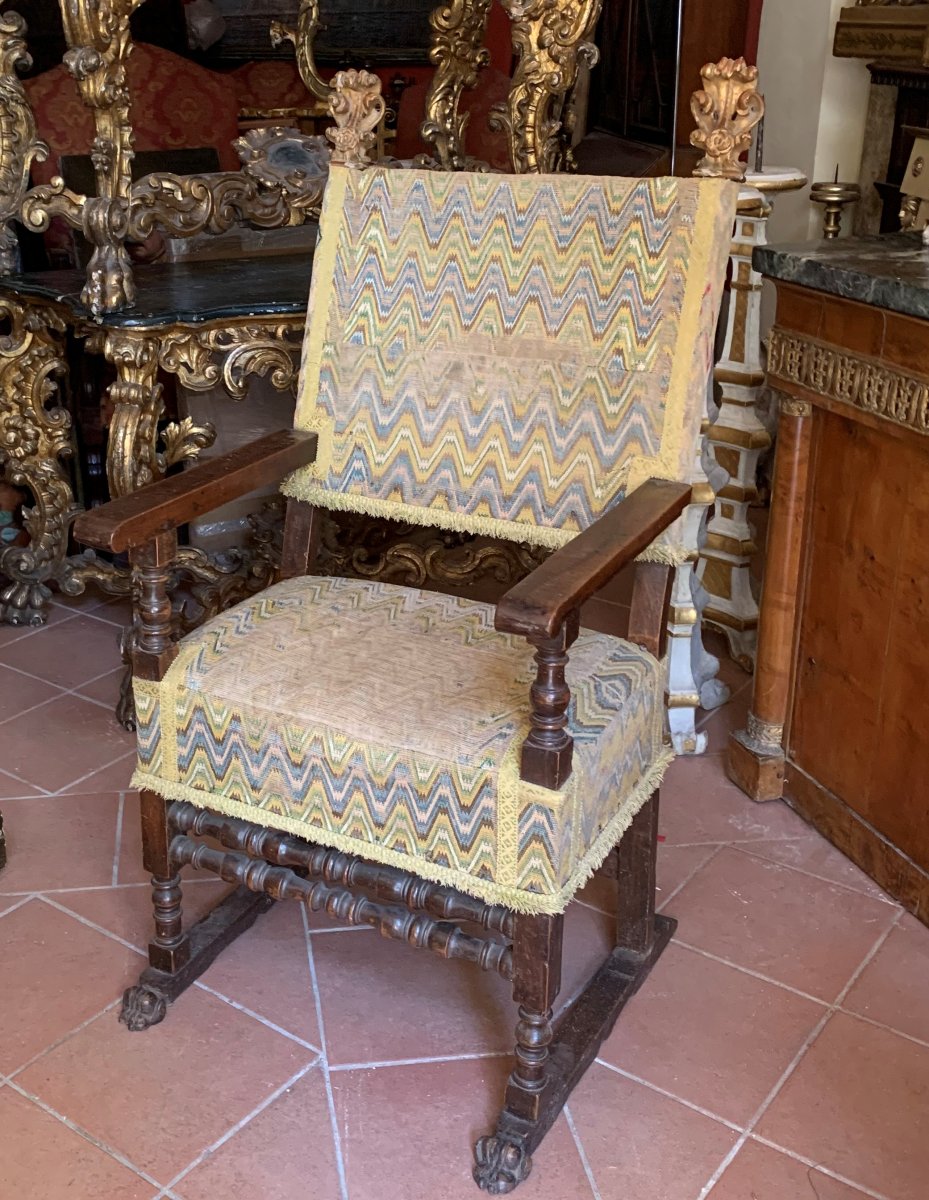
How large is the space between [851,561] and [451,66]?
1775 millimetres

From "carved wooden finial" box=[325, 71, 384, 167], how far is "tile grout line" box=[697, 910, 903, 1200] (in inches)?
62.9

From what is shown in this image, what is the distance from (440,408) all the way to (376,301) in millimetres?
218

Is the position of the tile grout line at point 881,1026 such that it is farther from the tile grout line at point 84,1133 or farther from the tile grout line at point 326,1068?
the tile grout line at point 84,1133

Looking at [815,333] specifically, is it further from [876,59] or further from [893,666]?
[876,59]

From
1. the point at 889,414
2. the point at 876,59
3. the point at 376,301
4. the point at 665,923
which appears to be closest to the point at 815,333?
the point at 889,414

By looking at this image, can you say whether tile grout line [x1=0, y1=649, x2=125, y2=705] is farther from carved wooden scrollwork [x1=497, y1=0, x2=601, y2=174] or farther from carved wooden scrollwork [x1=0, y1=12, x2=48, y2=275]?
carved wooden scrollwork [x1=497, y1=0, x2=601, y2=174]

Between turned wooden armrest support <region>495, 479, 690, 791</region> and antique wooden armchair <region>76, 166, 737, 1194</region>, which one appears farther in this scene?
antique wooden armchair <region>76, 166, 737, 1194</region>

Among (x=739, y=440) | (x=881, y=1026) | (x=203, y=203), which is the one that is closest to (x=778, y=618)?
(x=739, y=440)

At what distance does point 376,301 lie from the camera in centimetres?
214

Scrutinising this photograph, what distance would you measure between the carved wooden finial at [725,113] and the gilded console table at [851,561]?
1.11 ft

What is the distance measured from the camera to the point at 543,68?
2.99m

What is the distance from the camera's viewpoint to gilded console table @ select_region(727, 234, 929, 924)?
2119mm

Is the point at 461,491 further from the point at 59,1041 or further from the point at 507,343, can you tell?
the point at 59,1041

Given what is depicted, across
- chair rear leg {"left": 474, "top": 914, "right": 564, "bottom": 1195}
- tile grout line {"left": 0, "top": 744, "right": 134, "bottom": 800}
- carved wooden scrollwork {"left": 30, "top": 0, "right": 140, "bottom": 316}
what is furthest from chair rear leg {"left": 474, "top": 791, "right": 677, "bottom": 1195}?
carved wooden scrollwork {"left": 30, "top": 0, "right": 140, "bottom": 316}
